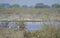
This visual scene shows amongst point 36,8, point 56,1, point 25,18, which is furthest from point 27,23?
point 56,1

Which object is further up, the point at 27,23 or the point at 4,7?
the point at 4,7

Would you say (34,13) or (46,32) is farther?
(34,13)

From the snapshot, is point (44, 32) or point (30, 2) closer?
point (44, 32)

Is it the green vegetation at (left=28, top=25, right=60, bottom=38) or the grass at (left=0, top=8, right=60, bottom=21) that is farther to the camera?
the grass at (left=0, top=8, right=60, bottom=21)

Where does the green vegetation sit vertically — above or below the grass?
below

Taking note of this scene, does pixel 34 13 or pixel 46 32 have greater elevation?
pixel 34 13

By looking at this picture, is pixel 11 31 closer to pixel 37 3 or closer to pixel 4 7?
pixel 4 7

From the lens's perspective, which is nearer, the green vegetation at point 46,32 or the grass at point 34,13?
the green vegetation at point 46,32

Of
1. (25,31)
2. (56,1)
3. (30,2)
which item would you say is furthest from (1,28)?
(56,1)

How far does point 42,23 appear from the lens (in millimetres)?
3615

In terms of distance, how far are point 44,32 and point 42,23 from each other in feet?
0.70

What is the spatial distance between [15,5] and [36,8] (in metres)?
0.42

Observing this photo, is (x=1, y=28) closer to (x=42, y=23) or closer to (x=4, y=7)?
(x=4, y=7)

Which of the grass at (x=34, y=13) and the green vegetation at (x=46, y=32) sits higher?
the grass at (x=34, y=13)
